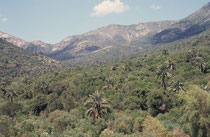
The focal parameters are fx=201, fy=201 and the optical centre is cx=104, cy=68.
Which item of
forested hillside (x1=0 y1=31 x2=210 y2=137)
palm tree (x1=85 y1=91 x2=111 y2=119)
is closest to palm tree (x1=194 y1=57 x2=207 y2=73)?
forested hillside (x1=0 y1=31 x2=210 y2=137)

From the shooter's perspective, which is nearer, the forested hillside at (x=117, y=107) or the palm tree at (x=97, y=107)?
the forested hillside at (x=117, y=107)

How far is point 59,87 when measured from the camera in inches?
3521

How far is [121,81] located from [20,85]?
52.0 meters

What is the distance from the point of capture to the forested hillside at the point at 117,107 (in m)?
32.9

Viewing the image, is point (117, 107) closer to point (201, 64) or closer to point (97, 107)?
point (97, 107)

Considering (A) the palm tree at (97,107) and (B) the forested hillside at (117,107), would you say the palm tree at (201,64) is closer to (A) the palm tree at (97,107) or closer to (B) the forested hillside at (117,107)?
(B) the forested hillside at (117,107)

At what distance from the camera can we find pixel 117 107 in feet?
223

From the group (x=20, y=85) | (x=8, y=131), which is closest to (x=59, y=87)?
(x=20, y=85)

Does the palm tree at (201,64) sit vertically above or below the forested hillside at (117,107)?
above

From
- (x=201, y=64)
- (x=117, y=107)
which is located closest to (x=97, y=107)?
(x=117, y=107)

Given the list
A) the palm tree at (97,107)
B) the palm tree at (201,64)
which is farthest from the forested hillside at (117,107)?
the palm tree at (201,64)

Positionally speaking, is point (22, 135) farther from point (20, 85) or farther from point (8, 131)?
point (20, 85)

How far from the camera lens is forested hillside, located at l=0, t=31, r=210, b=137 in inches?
1296

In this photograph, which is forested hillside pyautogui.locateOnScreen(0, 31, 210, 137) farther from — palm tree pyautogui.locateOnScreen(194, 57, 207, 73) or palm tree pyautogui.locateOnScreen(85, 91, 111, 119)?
palm tree pyautogui.locateOnScreen(194, 57, 207, 73)
